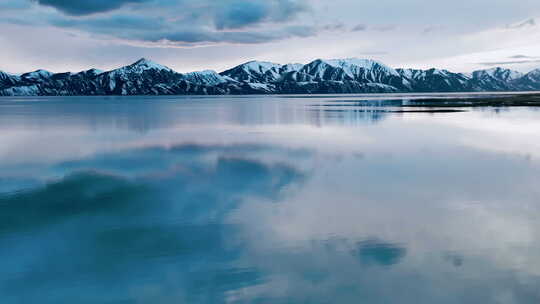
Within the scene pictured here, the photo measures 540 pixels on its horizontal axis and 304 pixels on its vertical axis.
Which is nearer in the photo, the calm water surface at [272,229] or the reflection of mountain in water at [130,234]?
the calm water surface at [272,229]

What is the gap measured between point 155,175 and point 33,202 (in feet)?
24.3

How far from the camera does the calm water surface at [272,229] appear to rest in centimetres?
1101

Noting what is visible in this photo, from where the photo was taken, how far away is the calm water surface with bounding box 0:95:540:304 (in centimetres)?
1101

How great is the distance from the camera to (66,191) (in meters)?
21.5

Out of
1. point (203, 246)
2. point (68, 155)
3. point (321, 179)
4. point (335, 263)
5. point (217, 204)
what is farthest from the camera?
point (68, 155)

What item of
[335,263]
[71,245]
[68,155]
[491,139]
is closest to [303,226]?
[335,263]

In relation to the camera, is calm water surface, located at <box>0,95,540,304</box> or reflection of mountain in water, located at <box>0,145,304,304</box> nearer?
calm water surface, located at <box>0,95,540,304</box>

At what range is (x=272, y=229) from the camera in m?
15.5

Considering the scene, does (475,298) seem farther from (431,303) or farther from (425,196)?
(425,196)

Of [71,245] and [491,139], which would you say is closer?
[71,245]

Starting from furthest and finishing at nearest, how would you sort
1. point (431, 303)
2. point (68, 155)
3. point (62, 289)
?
point (68, 155), point (62, 289), point (431, 303)

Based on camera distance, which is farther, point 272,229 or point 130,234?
point 272,229

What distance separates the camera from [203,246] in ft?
45.9

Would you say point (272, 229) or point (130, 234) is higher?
point (130, 234)
